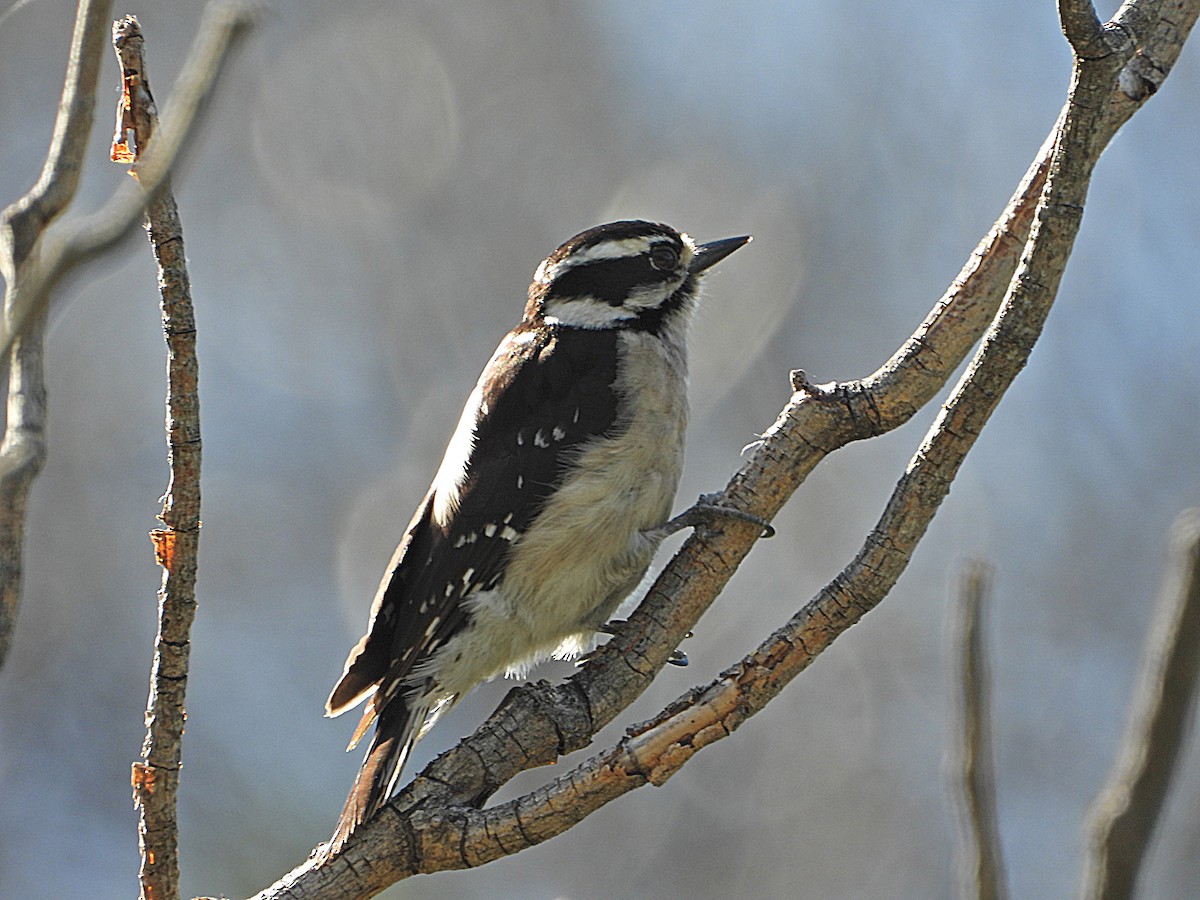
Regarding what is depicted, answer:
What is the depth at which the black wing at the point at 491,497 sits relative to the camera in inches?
139

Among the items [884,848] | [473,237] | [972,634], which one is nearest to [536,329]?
[972,634]

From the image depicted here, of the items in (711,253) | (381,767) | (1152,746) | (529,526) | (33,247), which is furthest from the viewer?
(711,253)

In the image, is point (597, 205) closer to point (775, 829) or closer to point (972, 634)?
point (775, 829)

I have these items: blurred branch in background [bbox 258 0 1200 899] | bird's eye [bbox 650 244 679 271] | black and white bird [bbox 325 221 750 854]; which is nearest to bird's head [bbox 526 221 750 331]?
bird's eye [bbox 650 244 679 271]

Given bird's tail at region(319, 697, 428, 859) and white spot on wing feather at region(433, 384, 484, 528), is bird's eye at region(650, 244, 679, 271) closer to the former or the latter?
white spot on wing feather at region(433, 384, 484, 528)

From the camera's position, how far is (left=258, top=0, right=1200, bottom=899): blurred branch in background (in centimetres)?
235

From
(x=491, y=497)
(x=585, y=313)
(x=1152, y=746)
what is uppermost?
(x=585, y=313)

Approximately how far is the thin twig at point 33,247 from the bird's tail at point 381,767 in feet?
3.28

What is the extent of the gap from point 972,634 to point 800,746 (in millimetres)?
6038

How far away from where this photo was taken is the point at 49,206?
1.86 m

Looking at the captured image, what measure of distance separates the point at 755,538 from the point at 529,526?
2.78 ft

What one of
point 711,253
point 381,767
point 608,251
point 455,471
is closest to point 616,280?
point 608,251

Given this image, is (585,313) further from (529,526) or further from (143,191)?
(143,191)

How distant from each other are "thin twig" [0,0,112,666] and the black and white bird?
1623mm
